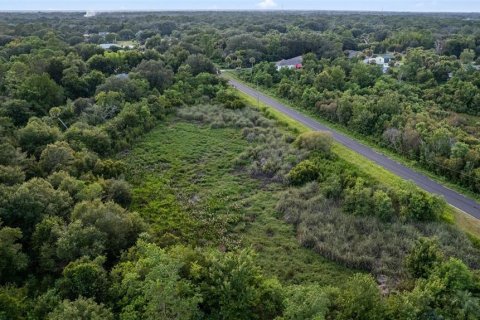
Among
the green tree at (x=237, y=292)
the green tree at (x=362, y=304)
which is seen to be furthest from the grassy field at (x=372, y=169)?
the green tree at (x=237, y=292)

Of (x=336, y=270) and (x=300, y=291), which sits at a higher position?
(x=300, y=291)

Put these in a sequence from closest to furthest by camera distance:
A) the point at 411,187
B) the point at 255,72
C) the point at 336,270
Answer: the point at 336,270 < the point at 411,187 < the point at 255,72

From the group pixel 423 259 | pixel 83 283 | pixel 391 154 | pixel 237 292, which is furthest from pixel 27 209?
pixel 391 154

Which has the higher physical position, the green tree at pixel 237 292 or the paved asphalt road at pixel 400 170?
the green tree at pixel 237 292

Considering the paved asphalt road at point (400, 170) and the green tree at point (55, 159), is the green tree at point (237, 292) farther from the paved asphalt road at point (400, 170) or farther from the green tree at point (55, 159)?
the paved asphalt road at point (400, 170)

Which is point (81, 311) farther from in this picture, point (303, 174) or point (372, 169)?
point (372, 169)

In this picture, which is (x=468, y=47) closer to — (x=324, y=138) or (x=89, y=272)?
(x=324, y=138)

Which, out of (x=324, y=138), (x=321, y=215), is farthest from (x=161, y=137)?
(x=321, y=215)

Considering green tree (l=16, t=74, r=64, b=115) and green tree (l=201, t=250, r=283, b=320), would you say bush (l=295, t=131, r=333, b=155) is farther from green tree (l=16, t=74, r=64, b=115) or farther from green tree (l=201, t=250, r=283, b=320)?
green tree (l=16, t=74, r=64, b=115)
